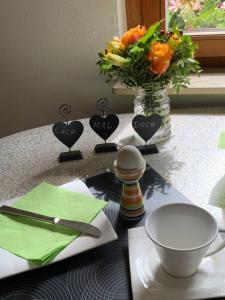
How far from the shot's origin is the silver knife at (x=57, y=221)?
693mm

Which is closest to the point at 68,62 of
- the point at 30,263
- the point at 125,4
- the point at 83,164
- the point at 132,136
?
the point at 125,4

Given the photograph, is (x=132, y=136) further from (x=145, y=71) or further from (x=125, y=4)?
(x=125, y=4)

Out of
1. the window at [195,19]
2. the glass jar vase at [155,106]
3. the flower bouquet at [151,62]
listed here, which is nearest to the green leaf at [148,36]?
the flower bouquet at [151,62]

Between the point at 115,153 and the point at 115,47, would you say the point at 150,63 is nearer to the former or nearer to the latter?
the point at 115,47

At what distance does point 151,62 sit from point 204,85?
45cm

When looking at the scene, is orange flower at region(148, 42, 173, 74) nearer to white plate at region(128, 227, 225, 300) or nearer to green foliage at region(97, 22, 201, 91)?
green foliage at region(97, 22, 201, 91)

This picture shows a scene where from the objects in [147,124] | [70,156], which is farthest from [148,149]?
[70,156]

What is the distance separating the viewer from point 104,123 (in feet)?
3.44

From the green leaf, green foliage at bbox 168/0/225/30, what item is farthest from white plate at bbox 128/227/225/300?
green foliage at bbox 168/0/225/30

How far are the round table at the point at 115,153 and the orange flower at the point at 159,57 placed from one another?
23 cm

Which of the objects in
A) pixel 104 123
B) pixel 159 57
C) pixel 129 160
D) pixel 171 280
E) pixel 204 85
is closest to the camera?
pixel 171 280

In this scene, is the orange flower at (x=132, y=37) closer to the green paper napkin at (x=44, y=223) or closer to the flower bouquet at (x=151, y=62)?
the flower bouquet at (x=151, y=62)

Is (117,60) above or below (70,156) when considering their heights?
above

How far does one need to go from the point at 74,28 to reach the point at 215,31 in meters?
0.56
